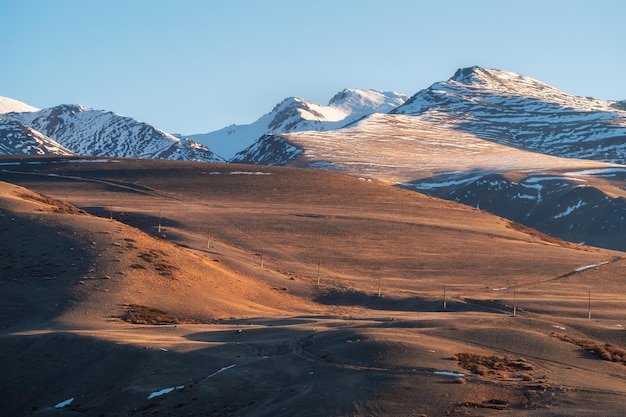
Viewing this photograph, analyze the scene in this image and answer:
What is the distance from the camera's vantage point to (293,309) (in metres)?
60.5

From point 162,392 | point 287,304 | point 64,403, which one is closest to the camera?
point 162,392

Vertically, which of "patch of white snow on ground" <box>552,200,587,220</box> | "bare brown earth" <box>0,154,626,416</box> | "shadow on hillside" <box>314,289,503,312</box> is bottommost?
"shadow on hillside" <box>314,289,503,312</box>

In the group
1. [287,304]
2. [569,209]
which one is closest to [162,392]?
[287,304]

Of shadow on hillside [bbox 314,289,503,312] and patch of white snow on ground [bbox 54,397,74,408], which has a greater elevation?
shadow on hillside [bbox 314,289,503,312]

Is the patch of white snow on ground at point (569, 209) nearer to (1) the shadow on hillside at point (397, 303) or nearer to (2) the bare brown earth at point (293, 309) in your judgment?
(2) the bare brown earth at point (293, 309)

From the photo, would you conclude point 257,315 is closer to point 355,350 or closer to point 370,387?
point 355,350

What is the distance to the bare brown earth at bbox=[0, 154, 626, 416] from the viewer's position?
3375 centimetres

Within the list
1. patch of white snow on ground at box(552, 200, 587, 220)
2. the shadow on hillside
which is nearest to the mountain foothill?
the shadow on hillside

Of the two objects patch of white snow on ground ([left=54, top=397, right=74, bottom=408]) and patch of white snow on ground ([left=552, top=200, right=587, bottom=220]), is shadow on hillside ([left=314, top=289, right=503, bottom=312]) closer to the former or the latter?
patch of white snow on ground ([left=54, top=397, right=74, bottom=408])

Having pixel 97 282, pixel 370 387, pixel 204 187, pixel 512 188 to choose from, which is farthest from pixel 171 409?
pixel 512 188

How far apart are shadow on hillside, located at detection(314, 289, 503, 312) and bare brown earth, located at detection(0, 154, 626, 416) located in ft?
0.65

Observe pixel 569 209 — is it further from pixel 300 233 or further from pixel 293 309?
pixel 293 309

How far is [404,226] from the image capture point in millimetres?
95750

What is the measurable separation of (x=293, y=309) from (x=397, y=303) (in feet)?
24.2
